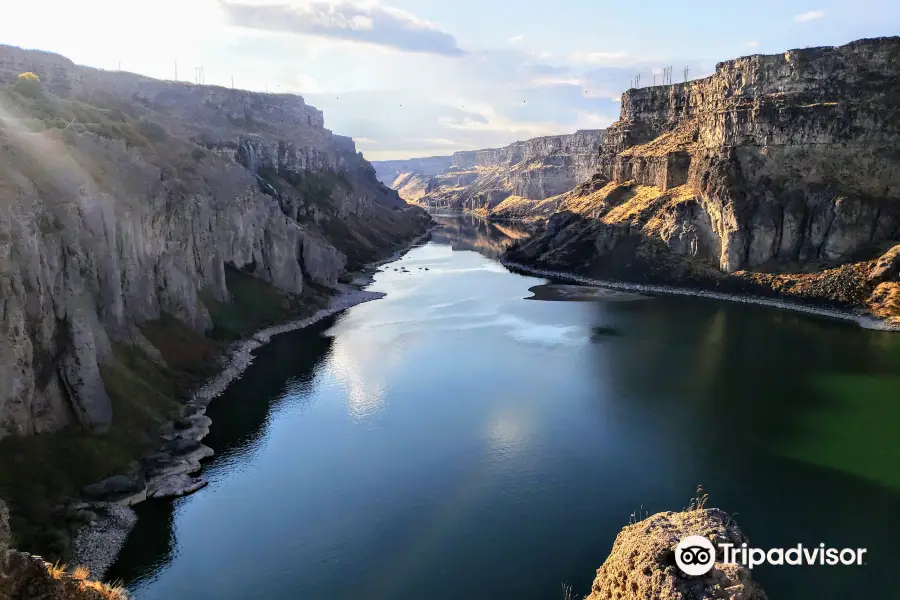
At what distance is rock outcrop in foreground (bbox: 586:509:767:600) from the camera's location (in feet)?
61.0

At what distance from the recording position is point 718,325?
8612 centimetres

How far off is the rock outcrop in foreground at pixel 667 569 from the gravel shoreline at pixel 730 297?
7548 centimetres

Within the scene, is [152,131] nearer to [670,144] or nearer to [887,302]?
[887,302]

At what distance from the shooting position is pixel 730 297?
338 ft

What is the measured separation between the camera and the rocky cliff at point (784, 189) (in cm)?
9812

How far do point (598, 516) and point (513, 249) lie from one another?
11831 centimetres

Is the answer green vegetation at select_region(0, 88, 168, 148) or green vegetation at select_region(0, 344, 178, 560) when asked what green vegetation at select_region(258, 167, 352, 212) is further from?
green vegetation at select_region(0, 344, 178, 560)

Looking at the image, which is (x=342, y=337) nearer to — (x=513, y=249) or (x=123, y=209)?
(x=123, y=209)

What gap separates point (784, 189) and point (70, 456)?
110156 millimetres

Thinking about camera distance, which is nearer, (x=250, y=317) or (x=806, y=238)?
(x=250, y=317)

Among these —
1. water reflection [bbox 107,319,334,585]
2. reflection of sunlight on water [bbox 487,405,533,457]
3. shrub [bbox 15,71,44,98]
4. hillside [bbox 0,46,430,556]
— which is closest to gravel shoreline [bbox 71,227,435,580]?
water reflection [bbox 107,319,334,585]

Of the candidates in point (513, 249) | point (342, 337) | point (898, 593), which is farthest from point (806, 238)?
point (898, 593)

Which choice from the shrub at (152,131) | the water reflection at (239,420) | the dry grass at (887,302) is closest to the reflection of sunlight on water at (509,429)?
the water reflection at (239,420)

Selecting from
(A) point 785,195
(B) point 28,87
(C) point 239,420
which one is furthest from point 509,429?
(A) point 785,195
